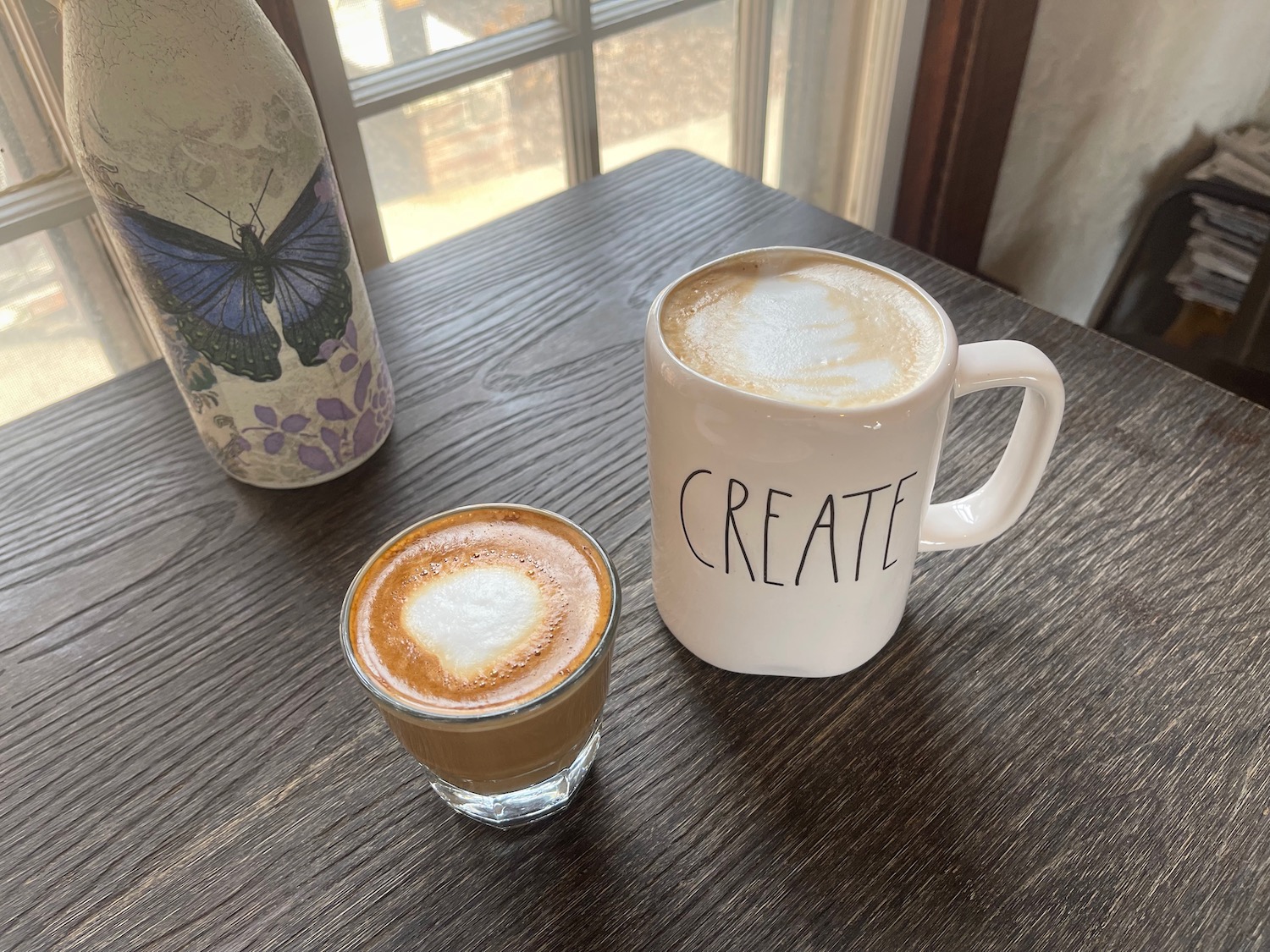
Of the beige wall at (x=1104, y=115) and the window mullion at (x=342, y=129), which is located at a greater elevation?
the window mullion at (x=342, y=129)

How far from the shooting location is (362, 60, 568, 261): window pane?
37.1 inches

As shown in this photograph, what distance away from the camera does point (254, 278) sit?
1.53ft

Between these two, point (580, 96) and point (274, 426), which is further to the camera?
point (580, 96)

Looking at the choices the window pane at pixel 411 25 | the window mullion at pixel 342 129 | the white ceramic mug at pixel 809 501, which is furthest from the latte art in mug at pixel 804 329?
the window pane at pixel 411 25

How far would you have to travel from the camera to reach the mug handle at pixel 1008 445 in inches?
15.1

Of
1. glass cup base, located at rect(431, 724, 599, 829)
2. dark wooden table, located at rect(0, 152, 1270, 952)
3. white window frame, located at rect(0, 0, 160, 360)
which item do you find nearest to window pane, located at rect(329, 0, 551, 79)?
white window frame, located at rect(0, 0, 160, 360)

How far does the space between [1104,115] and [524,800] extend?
1.28 metres

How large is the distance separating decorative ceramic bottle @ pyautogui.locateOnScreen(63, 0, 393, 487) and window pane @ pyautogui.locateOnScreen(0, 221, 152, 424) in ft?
1.26

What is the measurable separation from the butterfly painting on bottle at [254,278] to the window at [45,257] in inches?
14.2

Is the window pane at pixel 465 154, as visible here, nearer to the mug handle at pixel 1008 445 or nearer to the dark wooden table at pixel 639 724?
the dark wooden table at pixel 639 724

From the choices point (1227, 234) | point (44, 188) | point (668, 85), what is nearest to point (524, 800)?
point (44, 188)

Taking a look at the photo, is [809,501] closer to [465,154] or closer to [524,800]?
[524,800]

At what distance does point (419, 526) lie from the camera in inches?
15.8

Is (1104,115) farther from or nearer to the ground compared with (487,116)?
nearer to the ground
